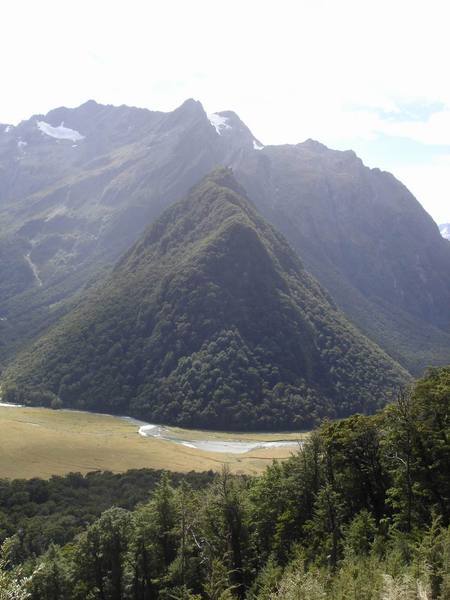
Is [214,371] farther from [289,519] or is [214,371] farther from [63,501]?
[289,519]

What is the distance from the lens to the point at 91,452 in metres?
110

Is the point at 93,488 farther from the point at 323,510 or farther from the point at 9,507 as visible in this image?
the point at 323,510

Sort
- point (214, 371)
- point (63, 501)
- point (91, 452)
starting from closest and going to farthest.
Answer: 1. point (63, 501)
2. point (91, 452)
3. point (214, 371)

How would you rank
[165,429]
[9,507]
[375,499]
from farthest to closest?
1. [165,429]
2. [9,507]
3. [375,499]

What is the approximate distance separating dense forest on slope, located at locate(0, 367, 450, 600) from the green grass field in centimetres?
4891

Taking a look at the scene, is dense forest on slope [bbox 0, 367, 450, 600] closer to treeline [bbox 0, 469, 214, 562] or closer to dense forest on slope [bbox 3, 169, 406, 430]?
treeline [bbox 0, 469, 214, 562]

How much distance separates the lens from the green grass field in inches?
3969

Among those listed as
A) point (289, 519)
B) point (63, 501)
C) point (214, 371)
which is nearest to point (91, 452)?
point (63, 501)

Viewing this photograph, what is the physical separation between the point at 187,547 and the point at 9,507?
43.3m

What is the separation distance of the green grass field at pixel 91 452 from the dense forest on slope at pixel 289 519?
48.9m

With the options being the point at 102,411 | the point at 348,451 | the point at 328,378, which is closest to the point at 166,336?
the point at 102,411

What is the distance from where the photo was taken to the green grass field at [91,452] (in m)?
101

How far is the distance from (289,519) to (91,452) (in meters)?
69.5

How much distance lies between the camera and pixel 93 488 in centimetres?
8688
